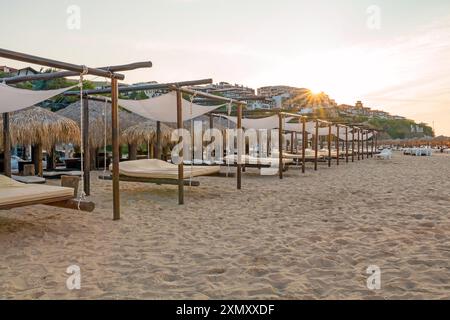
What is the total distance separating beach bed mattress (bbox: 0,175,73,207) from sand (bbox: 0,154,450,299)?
406 millimetres

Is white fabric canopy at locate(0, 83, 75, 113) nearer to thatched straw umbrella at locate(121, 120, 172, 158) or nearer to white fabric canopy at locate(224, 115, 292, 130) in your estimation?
thatched straw umbrella at locate(121, 120, 172, 158)

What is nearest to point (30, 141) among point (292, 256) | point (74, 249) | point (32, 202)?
point (32, 202)

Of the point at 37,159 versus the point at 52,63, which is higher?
the point at 52,63

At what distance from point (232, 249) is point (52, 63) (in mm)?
2759

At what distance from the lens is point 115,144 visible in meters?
5.14

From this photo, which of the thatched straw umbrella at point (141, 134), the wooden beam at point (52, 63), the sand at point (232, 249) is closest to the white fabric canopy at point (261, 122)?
the thatched straw umbrella at point (141, 134)

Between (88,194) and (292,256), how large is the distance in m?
4.67

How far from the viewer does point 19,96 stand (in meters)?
5.27

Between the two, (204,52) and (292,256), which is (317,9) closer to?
(204,52)

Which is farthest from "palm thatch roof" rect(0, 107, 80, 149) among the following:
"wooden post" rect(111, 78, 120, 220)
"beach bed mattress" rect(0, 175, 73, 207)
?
"wooden post" rect(111, 78, 120, 220)

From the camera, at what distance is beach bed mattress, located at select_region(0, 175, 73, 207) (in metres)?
3.66

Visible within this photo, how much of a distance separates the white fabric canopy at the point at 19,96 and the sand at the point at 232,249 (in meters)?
1.63

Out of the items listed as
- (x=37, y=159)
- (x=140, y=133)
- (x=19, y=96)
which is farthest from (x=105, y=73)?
(x=140, y=133)

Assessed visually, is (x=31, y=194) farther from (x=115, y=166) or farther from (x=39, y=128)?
(x=39, y=128)
